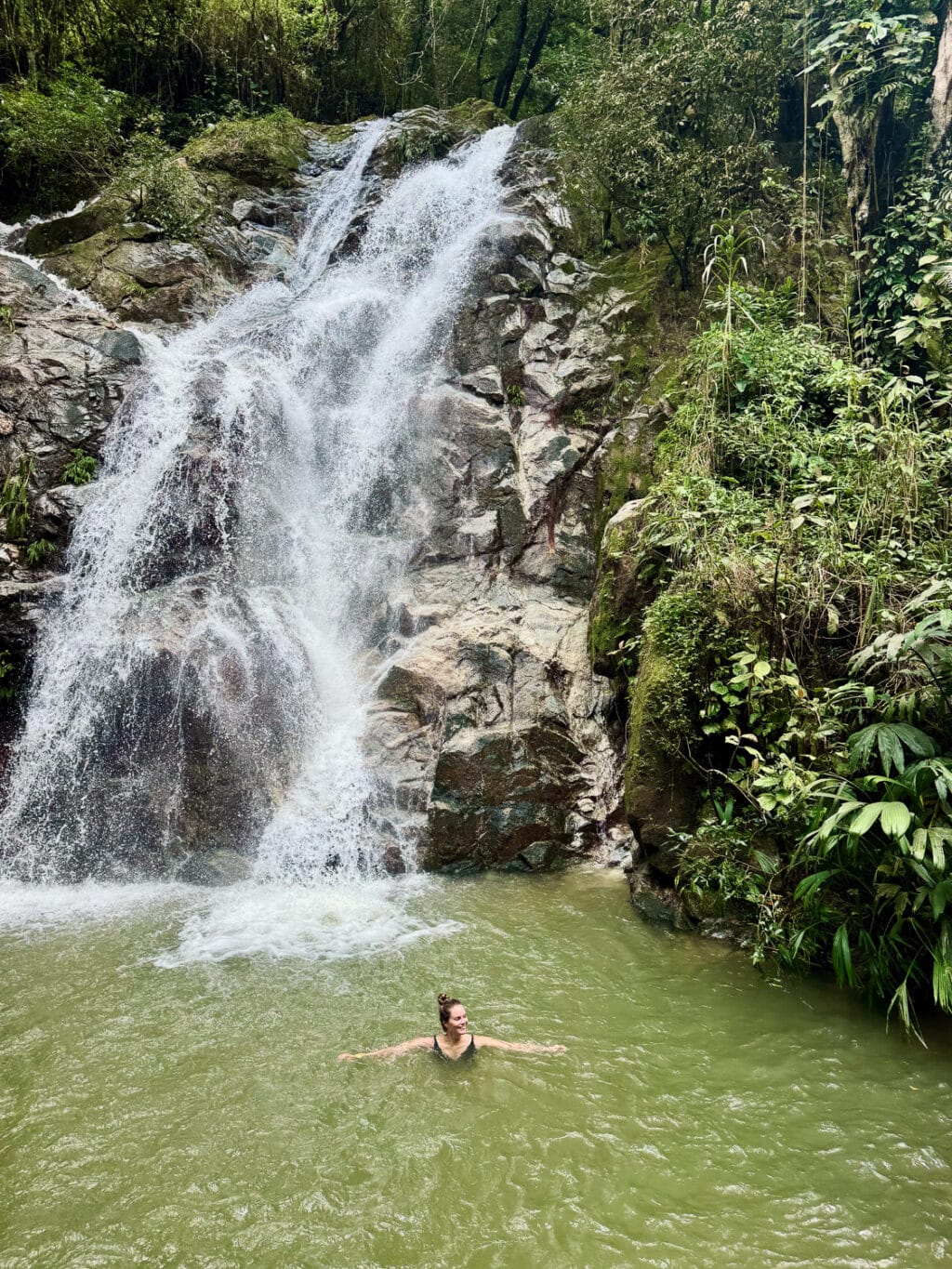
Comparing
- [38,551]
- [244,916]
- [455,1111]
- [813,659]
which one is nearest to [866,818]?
[813,659]

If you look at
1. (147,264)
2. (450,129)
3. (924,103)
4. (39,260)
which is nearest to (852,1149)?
(924,103)

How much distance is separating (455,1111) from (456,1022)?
47cm

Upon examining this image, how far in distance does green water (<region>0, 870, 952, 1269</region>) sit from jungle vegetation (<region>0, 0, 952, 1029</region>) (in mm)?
766

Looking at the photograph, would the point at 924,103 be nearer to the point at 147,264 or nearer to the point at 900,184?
the point at 900,184

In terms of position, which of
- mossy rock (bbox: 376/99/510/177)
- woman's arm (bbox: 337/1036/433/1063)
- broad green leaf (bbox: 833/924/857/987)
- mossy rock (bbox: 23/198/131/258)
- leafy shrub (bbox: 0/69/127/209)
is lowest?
woman's arm (bbox: 337/1036/433/1063)

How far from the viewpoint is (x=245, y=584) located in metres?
9.86

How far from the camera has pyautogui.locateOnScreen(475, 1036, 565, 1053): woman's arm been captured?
4547 millimetres

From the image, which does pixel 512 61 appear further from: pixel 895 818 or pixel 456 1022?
pixel 456 1022

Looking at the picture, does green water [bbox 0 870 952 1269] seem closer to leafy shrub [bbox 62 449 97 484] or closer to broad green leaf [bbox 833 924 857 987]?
broad green leaf [bbox 833 924 857 987]

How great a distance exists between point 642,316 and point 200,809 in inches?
364

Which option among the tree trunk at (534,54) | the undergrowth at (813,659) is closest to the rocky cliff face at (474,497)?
the undergrowth at (813,659)

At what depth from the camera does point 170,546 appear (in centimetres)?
993

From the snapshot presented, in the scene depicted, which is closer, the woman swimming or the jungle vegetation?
the woman swimming

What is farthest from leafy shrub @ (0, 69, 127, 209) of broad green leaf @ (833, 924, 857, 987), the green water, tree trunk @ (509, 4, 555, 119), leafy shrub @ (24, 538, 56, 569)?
broad green leaf @ (833, 924, 857, 987)
